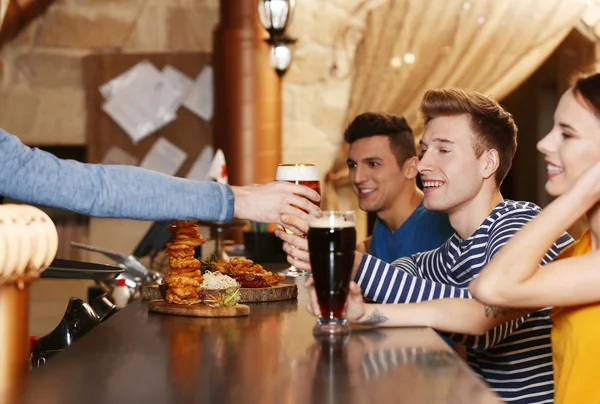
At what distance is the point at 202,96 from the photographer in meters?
5.60

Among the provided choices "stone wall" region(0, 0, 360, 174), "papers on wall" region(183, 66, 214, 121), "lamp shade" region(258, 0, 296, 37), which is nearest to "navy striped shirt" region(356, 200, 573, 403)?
"lamp shade" region(258, 0, 296, 37)

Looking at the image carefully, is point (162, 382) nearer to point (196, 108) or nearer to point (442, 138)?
point (442, 138)

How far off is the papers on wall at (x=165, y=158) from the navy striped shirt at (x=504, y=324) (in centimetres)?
374

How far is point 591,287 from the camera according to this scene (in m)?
1.49

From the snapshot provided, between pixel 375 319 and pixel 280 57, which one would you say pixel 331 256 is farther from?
pixel 280 57

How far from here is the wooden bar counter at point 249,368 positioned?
102cm

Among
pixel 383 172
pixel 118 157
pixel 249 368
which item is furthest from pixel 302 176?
pixel 118 157

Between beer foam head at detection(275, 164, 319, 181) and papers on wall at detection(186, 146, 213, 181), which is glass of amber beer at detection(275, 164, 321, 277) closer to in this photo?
beer foam head at detection(275, 164, 319, 181)

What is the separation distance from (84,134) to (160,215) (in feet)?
14.0

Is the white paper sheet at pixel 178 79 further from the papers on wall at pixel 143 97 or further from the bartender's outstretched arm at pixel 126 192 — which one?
the bartender's outstretched arm at pixel 126 192

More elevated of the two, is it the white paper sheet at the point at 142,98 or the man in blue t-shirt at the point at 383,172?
the white paper sheet at the point at 142,98

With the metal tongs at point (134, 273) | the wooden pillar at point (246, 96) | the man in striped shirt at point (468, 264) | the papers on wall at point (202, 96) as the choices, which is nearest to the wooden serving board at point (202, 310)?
the man in striped shirt at point (468, 264)

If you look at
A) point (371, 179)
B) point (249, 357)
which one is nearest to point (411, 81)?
point (371, 179)

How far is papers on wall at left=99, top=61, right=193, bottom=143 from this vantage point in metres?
5.61
